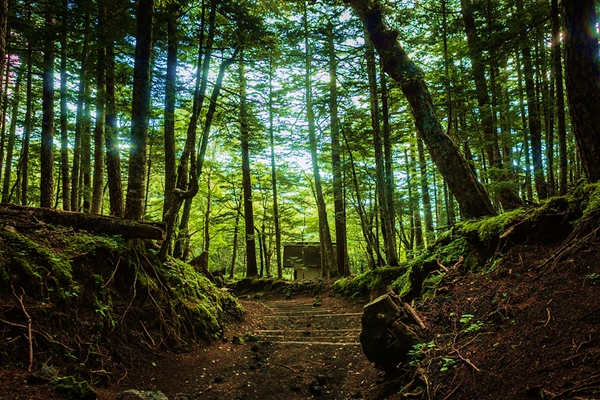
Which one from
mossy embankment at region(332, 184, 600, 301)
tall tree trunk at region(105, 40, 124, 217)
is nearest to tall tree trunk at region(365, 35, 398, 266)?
mossy embankment at region(332, 184, 600, 301)

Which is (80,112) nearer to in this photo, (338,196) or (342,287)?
(338,196)

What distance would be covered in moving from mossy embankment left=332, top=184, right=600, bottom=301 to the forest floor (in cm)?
25

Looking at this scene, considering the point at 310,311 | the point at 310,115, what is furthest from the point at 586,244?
the point at 310,115

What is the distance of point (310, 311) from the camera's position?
10.2m

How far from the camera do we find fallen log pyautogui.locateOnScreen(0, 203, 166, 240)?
538 cm

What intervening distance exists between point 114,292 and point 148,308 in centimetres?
65

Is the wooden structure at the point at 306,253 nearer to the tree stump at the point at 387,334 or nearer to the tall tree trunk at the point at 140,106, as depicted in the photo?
the tall tree trunk at the point at 140,106

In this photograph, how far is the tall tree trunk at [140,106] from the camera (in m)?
6.68

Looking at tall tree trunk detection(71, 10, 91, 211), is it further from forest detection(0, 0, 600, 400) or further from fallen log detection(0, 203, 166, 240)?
fallen log detection(0, 203, 166, 240)

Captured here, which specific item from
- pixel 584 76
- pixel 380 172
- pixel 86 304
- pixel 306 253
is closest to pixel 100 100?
pixel 86 304

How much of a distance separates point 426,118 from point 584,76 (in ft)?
12.0

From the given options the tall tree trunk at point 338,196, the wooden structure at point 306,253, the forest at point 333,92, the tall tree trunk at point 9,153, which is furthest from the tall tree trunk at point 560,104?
the wooden structure at point 306,253

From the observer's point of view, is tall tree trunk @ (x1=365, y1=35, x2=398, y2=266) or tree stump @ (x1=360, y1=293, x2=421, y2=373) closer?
tree stump @ (x1=360, y1=293, x2=421, y2=373)

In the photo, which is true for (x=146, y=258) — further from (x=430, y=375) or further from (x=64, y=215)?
(x=430, y=375)
